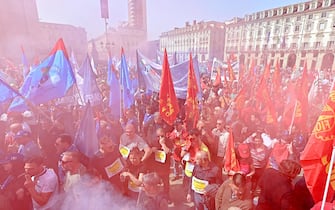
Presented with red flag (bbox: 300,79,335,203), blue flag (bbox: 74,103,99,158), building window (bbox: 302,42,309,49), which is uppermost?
red flag (bbox: 300,79,335,203)

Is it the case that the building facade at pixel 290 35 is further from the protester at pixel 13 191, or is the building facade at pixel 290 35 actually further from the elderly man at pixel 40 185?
the protester at pixel 13 191

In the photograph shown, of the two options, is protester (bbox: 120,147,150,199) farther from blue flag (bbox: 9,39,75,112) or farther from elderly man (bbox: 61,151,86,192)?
blue flag (bbox: 9,39,75,112)

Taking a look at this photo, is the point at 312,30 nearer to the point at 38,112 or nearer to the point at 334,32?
the point at 334,32

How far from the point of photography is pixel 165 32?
85.2 metres

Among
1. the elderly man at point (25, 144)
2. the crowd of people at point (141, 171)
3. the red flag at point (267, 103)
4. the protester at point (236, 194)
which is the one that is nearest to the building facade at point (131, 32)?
the red flag at point (267, 103)

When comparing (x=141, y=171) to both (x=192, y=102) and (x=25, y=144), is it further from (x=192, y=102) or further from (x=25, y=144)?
(x=192, y=102)

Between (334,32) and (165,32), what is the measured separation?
55729 mm

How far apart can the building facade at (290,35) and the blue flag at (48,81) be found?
36.9 meters

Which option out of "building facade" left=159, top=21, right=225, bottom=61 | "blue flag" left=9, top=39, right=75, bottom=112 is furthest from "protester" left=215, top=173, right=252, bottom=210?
"building facade" left=159, top=21, right=225, bottom=61

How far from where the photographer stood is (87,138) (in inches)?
127

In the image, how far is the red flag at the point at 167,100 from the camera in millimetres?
4559

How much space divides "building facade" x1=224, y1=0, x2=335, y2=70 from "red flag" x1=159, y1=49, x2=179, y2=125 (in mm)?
36214

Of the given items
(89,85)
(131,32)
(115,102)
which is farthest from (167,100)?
(131,32)

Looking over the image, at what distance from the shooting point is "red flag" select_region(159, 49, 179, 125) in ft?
15.0
